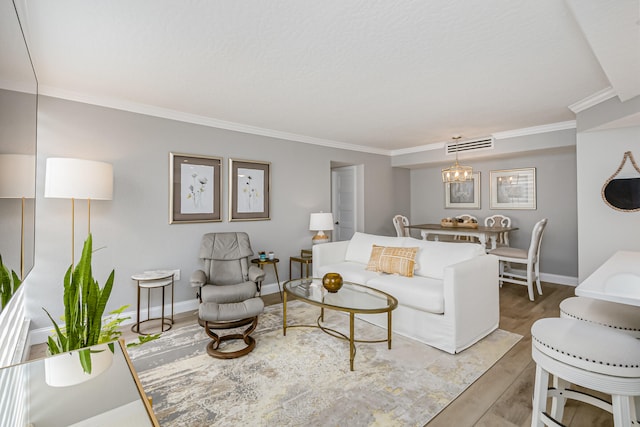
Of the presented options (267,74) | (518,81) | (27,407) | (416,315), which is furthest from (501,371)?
(267,74)

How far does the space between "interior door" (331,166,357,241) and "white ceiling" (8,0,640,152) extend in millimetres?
2351

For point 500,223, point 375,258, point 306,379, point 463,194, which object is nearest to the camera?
point 306,379

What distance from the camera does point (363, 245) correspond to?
4.09 m

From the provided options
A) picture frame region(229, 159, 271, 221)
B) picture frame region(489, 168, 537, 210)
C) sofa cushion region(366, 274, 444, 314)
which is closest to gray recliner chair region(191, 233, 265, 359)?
picture frame region(229, 159, 271, 221)

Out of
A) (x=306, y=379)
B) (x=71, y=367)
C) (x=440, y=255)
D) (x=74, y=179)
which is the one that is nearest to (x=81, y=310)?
(x=71, y=367)

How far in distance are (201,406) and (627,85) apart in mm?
4181

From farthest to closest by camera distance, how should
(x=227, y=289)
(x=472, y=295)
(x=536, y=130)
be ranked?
(x=536, y=130) < (x=227, y=289) < (x=472, y=295)

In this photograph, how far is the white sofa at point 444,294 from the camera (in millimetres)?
2602

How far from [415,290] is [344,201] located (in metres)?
3.53

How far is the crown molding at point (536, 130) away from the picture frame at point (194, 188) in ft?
14.1

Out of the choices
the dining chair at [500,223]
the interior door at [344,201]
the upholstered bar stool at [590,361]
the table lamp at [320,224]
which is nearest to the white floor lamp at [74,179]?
the table lamp at [320,224]

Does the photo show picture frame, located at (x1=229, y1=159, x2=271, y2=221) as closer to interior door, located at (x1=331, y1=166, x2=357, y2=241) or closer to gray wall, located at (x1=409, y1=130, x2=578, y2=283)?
interior door, located at (x1=331, y1=166, x2=357, y2=241)

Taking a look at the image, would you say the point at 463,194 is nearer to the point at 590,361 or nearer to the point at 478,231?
the point at 478,231

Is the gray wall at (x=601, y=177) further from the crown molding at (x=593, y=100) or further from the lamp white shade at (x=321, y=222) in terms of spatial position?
the lamp white shade at (x=321, y=222)
